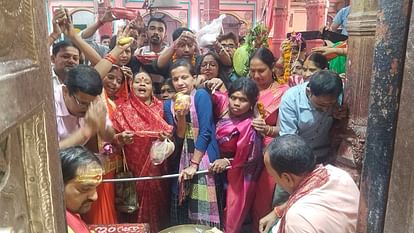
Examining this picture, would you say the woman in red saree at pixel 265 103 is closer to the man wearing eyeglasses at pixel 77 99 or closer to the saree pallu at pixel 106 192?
the saree pallu at pixel 106 192

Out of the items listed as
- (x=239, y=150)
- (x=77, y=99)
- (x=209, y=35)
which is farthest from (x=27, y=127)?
(x=209, y=35)

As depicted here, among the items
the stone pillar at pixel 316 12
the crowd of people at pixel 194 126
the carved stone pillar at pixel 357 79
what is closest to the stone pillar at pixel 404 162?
the carved stone pillar at pixel 357 79

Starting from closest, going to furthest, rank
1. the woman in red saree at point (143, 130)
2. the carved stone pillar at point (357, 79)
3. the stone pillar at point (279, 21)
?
the carved stone pillar at point (357, 79) → the woman in red saree at point (143, 130) → the stone pillar at point (279, 21)

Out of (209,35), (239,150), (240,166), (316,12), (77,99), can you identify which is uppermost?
(316,12)

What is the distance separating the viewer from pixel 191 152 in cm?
266

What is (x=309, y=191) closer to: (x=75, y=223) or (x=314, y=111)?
(x=314, y=111)

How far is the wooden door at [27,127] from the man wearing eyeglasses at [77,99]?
38.3 inches

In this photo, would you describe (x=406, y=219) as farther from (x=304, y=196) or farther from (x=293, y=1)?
(x=293, y=1)

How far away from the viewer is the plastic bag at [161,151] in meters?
2.42

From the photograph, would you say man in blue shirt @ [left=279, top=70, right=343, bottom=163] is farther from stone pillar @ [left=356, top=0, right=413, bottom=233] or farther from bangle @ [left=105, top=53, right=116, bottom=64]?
bangle @ [left=105, top=53, right=116, bottom=64]

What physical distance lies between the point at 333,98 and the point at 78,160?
145 cm

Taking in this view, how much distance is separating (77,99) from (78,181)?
24.3 inches

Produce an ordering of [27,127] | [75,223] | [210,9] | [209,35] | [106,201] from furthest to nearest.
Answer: [210,9] < [209,35] < [106,201] < [75,223] < [27,127]

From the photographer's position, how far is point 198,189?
266 cm
